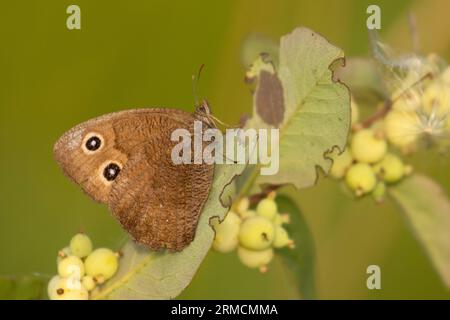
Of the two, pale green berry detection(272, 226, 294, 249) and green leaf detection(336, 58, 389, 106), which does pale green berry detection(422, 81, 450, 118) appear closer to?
green leaf detection(336, 58, 389, 106)

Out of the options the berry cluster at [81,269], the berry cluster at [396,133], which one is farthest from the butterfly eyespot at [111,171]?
the berry cluster at [396,133]

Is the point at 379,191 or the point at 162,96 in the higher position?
the point at 162,96

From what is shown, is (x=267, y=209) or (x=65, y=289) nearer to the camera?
(x=65, y=289)

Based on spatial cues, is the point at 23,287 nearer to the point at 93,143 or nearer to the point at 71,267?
the point at 71,267

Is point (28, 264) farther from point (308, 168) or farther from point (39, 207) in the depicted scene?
point (308, 168)

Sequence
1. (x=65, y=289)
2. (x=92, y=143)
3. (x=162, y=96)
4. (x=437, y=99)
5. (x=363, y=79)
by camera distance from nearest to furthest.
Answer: (x=65, y=289)
(x=92, y=143)
(x=437, y=99)
(x=363, y=79)
(x=162, y=96)

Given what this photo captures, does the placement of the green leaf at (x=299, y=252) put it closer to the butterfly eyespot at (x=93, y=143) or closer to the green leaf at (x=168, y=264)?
the green leaf at (x=168, y=264)

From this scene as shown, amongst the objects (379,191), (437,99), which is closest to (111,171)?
(379,191)
